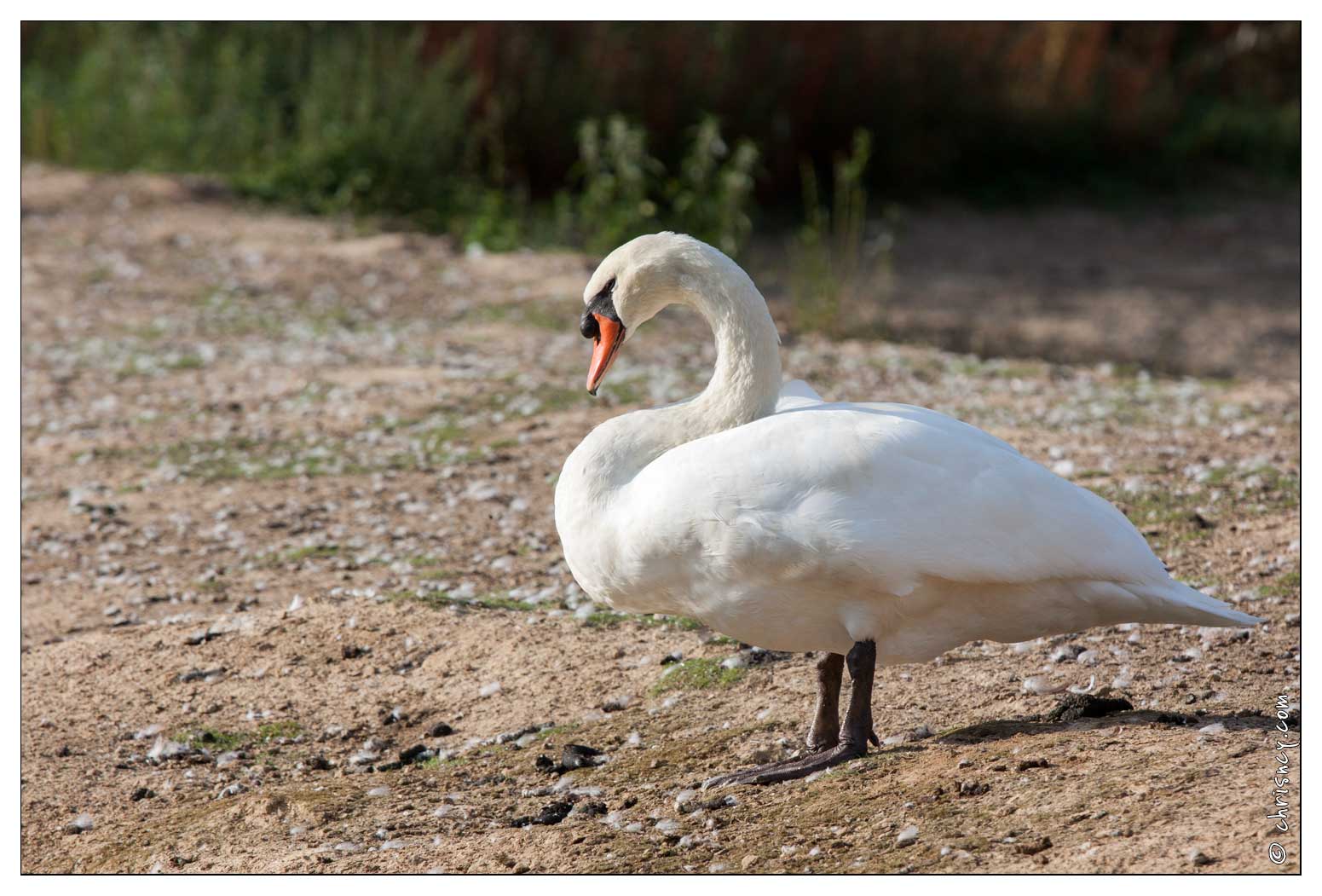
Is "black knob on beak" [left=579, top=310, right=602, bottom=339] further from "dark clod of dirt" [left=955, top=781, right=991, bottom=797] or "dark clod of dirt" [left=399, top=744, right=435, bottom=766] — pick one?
"dark clod of dirt" [left=955, top=781, right=991, bottom=797]

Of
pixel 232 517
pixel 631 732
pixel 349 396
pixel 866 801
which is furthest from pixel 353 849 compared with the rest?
pixel 349 396

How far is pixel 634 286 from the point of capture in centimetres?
450

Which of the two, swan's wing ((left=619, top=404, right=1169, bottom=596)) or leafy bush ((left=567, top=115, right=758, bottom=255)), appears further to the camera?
leafy bush ((left=567, top=115, right=758, bottom=255))

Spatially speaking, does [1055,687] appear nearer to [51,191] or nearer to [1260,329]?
[1260,329]

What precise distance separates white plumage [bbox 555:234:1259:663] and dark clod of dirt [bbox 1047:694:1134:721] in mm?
Answer: 363

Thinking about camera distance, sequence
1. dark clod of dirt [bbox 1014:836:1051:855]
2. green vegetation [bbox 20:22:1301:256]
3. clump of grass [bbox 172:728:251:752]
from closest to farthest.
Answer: dark clod of dirt [bbox 1014:836:1051:855], clump of grass [bbox 172:728:251:752], green vegetation [bbox 20:22:1301:256]

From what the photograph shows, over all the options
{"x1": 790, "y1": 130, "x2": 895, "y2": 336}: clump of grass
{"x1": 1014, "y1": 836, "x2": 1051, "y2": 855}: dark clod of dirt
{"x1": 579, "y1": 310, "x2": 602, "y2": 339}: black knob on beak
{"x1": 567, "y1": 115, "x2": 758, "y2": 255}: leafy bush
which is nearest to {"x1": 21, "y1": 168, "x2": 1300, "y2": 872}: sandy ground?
{"x1": 1014, "y1": 836, "x2": 1051, "y2": 855}: dark clod of dirt

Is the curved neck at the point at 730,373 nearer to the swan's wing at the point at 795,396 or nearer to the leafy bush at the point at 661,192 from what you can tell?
the swan's wing at the point at 795,396

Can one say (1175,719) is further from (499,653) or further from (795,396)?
(499,653)

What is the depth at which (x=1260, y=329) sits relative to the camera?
12117 millimetres

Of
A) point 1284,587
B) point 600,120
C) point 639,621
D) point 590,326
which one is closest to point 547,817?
point 590,326

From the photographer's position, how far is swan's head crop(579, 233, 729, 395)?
14.6ft

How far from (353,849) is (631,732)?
107cm

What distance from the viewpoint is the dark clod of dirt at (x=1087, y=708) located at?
4.44m
